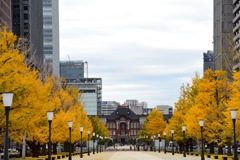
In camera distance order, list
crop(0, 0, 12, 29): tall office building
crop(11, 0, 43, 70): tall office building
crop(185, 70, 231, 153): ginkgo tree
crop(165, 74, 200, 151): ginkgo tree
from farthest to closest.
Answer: crop(11, 0, 43, 70): tall office building, crop(0, 0, 12, 29): tall office building, crop(165, 74, 200, 151): ginkgo tree, crop(185, 70, 231, 153): ginkgo tree

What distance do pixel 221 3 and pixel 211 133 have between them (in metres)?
96.1

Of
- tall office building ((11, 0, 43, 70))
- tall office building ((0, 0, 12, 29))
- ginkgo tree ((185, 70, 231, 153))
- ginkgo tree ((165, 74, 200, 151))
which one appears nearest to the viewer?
ginkgo tree ((185, 70, 231, 153))

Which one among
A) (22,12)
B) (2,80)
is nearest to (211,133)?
(2,80)

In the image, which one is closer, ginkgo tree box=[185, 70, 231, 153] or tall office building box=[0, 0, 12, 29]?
ginkgo tree box=[185, 70, 231, 153]

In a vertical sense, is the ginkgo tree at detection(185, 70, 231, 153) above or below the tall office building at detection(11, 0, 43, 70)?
below

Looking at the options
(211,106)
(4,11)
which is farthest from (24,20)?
(211,106)

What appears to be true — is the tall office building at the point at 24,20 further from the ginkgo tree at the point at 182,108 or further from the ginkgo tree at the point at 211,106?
the ginkgo tree at the point at 211,106

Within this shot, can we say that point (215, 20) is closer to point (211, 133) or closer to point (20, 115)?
point (211, 133)

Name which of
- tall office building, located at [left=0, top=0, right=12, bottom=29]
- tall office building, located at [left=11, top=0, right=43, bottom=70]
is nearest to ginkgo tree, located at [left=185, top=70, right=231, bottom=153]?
tall office building, located at [left=0, top=0, right=12, bottom=29]

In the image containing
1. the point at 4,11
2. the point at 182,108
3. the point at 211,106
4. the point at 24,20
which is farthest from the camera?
the point at 24,20

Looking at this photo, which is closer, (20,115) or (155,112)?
(20,115)

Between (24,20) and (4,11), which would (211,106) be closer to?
(4,11)

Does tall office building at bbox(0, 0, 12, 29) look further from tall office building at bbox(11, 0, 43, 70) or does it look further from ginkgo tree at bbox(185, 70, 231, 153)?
ginkgo tree at bbox(185, 70, 231, 153)

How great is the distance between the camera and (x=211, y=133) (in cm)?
6134
